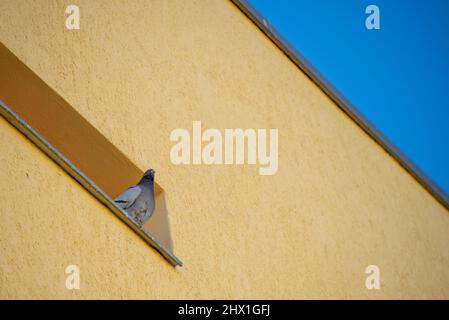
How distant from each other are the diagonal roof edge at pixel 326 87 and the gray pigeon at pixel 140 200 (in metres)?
1.66

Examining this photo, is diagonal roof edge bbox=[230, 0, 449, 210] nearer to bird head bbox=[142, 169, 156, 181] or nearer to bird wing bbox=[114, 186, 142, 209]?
bird head bbox=[142, 169, 156, 181]

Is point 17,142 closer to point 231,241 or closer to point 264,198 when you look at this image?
point 231,241

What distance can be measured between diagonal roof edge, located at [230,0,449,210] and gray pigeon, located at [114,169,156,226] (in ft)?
5.44

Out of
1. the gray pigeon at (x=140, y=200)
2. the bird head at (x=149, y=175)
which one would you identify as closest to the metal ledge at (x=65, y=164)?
the gray pigeon at (x=140, y=200)

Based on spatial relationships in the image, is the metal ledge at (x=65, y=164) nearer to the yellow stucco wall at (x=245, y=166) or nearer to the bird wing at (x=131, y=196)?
the yellow stucco wall at (x=245, y=166)

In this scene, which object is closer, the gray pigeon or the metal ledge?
the metal ledge

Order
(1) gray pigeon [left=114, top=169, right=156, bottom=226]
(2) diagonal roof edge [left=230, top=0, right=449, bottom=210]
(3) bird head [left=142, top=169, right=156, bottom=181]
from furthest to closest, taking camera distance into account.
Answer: (2) diagonal roof edge [left=230, top=0, right=449, bottom=210], (3) bird head [left=142, top=169, right=156, bottom=181], (1) gray pigeon [left=114, top=169, right=156, bottom=226]

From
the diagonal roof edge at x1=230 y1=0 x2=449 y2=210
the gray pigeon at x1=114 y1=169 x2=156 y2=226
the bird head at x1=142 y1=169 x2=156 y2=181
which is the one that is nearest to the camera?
the gray pigeon at x1=114 y1=169 x2=156 y2=226

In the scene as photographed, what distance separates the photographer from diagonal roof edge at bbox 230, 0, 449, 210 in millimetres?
5762

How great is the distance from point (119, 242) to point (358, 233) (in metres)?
2.54

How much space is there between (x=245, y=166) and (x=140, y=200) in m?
0.84

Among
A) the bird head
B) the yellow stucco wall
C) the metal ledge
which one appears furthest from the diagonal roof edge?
the metal ledge

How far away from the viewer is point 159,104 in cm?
520
